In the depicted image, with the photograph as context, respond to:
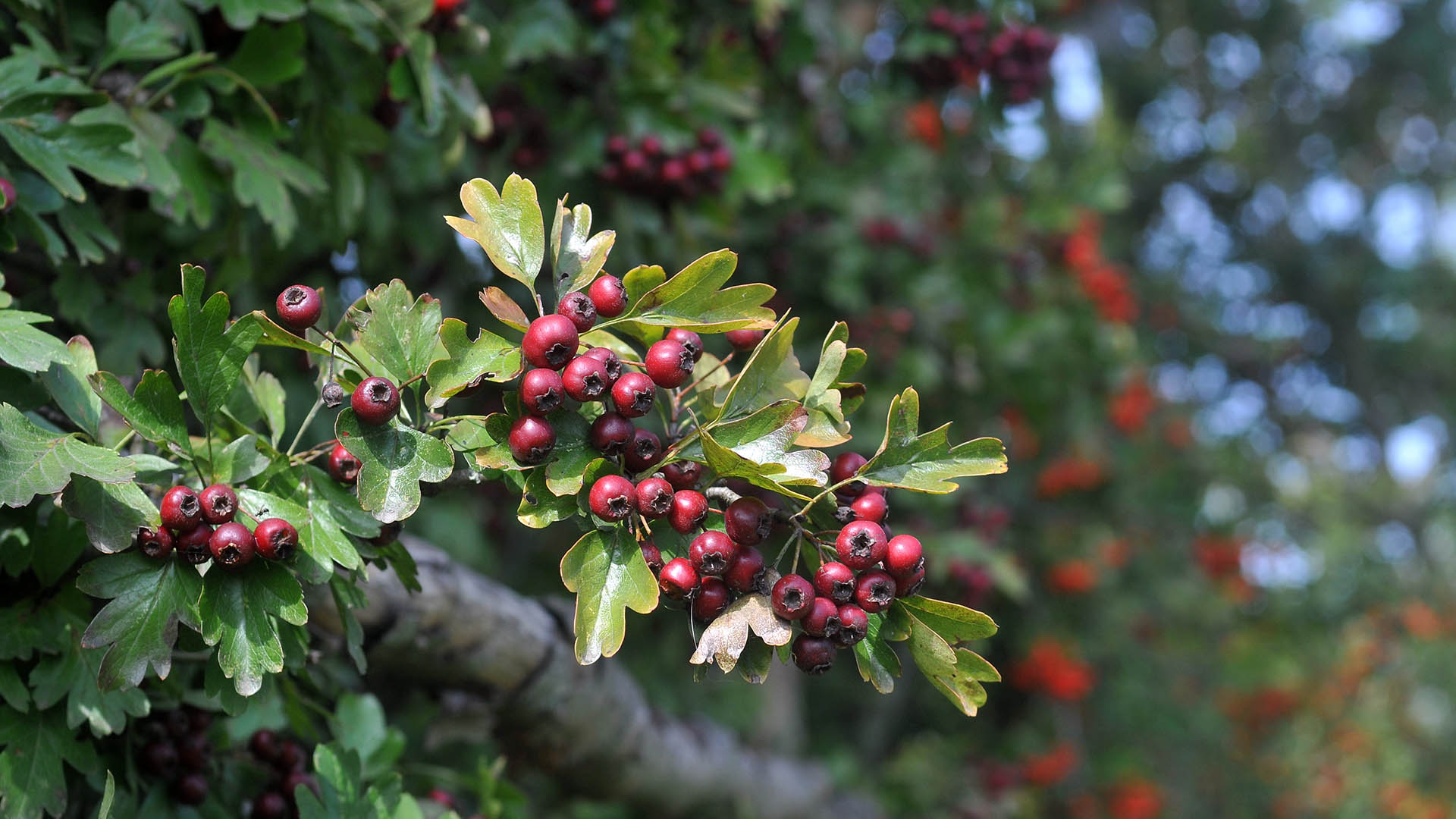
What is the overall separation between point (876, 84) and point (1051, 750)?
3.60 metres

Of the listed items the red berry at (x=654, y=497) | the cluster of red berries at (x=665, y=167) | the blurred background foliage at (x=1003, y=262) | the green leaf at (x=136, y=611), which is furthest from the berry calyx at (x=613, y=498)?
the cluster of red berries at (x=665, y=167)

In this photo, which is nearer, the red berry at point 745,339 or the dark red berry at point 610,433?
the dark red berry at point 610,433

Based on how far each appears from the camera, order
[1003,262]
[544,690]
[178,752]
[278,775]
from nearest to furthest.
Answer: [178,752] < [278,775] < [544,690] < [1003,262]

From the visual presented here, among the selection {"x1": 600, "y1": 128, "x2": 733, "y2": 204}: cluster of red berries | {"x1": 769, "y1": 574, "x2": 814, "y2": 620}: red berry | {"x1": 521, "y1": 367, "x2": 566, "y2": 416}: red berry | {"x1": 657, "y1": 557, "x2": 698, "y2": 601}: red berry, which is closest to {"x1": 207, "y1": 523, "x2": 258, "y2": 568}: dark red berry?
{"x1": 521, "y1": 367, "x2": 566, "y2": 416}: red berry

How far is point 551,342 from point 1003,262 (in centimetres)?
348

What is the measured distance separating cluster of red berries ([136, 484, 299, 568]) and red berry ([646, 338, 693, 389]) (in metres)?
0.42

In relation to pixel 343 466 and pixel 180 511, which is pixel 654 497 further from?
pixel 180 511

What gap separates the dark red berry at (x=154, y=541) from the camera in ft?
3.96

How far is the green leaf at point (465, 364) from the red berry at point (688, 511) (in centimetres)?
22

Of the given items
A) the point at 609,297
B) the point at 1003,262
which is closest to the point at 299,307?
the point at 609,297

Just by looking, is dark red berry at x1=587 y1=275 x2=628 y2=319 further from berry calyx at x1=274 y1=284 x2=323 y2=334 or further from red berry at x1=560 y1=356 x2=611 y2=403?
berry calyx at x1=274 y1=284 x2=323 y2=334

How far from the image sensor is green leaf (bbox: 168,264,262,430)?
121cm

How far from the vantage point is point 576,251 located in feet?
4.11

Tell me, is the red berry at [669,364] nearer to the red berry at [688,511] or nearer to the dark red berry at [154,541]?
the red berry at [688,511]
